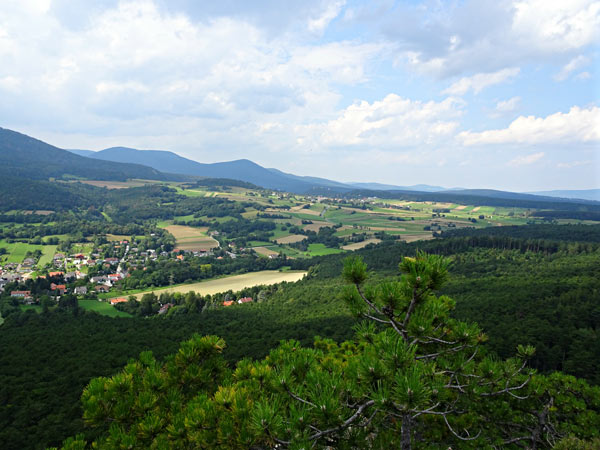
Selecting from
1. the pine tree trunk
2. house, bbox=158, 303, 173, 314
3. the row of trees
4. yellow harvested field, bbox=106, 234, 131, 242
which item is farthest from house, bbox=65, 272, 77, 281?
the pine tree trunk

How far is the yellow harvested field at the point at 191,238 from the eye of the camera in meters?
98.9

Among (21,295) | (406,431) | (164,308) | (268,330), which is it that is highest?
(406,431)

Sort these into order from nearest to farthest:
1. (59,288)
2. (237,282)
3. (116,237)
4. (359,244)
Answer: (59,288) → (237,282) → (359,244) → (116,237)

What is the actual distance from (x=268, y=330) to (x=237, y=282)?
31.9 metres

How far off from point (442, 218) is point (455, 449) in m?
157

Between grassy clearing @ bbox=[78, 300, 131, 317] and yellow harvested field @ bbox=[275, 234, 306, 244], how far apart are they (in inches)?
2351

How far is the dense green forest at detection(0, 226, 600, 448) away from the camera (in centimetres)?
2208

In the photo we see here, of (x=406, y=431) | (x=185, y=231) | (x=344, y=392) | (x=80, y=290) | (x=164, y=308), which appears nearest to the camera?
(x=406, y=431)

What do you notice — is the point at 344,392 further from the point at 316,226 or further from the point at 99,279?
the point at 316,226

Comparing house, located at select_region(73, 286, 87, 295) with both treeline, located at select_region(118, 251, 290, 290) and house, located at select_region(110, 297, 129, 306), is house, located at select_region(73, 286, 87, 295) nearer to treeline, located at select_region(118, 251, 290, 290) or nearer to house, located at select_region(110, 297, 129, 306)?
treeline, located at select_region(118, 251, 290, 290)

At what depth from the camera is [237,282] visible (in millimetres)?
67812

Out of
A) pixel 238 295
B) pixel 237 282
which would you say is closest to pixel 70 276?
pixel 237 282

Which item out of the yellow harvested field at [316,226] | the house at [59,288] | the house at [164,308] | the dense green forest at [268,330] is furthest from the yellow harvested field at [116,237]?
the yellow harvested field at [316,226]

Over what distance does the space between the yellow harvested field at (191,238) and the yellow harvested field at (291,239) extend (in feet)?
67.9
